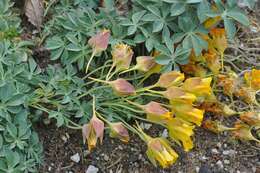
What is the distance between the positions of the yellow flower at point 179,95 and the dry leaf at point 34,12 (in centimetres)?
64

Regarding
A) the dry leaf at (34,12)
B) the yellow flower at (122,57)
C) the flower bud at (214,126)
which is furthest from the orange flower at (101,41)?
the flower bud at (214,126)

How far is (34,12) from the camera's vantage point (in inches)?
94.2

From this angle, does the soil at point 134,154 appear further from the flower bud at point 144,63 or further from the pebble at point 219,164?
the flower bud at point 144,63

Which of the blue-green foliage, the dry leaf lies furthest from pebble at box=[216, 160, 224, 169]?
the dry leaf

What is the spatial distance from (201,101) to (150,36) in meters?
0.29

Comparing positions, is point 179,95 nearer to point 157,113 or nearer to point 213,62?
point 157,113

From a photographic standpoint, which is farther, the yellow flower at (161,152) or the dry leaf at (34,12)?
the dry leaf at (34,12)

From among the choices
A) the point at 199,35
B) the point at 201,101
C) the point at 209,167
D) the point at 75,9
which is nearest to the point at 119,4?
the point at 75,9

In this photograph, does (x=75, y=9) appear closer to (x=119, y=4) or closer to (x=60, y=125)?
(x=119, y=4)

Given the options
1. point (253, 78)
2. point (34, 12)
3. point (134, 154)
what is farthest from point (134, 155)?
point (34, 12)

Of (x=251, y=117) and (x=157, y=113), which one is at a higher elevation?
(x=157, y=113)

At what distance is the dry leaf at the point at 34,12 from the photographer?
2396mm

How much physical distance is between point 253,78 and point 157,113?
0.48 metres

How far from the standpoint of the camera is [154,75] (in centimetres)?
237
